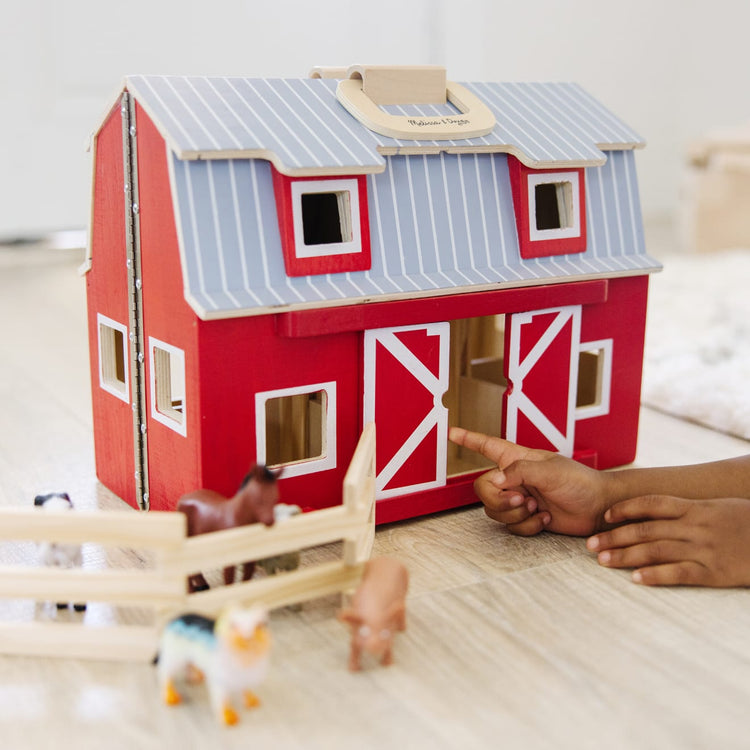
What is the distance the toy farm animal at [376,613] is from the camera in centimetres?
86

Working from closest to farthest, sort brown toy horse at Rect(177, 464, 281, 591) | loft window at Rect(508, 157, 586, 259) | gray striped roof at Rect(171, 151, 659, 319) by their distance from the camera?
1. brown toy horse at Rect(177, 464, 281, 591)
2. gray striped roof at Rect(171, 151, 659, 319)
3. loft window at Rect(508, 157, 586, 259)

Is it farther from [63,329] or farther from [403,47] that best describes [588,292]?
[403,47]

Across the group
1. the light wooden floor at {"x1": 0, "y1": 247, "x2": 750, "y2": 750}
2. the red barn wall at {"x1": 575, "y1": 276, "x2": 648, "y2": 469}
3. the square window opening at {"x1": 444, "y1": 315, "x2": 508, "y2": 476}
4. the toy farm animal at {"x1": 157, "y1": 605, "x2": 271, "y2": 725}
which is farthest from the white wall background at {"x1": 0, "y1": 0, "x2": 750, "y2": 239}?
the toy farm animal at {"x1": 157, "y1": 605, "x2": 271, "y2": 725}

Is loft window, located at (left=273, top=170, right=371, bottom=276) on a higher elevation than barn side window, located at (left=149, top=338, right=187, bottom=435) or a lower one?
higher

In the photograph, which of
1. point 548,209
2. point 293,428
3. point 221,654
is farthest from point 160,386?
point 548,209

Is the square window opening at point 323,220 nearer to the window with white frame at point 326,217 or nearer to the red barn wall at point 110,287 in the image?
the window with white frame at point 326,217

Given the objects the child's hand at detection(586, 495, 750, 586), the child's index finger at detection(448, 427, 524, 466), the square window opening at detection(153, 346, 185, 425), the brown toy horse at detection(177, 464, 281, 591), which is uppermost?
the square window opening at detection(153, 346, 185, 425)

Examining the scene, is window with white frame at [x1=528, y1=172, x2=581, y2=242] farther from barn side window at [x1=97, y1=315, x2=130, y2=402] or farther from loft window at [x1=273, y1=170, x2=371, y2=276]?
barn side window at [x1=97, y1=315, x2=130, y2=402]

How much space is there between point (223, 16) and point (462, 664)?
246 centimetres

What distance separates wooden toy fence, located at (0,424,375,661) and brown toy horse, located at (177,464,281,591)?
0.07ft

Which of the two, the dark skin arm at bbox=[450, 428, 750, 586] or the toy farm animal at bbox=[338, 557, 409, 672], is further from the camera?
the dark skin arm at bbox=[450, 428, 750, 586]

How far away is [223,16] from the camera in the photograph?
289cm

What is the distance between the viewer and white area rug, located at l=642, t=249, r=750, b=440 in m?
1.62

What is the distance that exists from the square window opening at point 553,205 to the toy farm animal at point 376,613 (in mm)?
587
